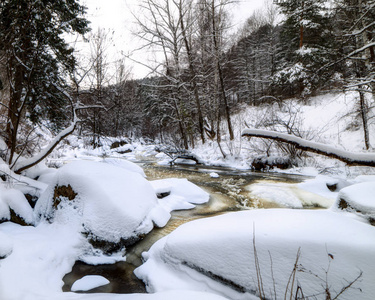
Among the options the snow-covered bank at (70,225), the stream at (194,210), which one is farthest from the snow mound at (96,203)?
the stream at (194,210)

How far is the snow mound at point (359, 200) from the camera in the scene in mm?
3068

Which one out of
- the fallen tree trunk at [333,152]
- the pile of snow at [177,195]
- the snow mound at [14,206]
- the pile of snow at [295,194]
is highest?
the fallen tree trunk at [333,152]

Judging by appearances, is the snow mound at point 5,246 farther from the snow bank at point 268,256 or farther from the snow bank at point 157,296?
the snow bank at point 268,256

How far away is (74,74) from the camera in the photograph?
15.9 ft

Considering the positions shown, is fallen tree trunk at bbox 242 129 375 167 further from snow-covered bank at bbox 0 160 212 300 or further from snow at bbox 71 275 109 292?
snow at bbox 71 275 109 292

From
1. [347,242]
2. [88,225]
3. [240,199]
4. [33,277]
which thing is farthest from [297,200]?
[33,277]

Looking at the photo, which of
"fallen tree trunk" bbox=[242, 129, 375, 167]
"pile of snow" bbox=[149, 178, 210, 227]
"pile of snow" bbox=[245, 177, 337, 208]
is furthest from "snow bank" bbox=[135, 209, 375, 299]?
"pile of snow" bbox=[245, 177, 337, 208]

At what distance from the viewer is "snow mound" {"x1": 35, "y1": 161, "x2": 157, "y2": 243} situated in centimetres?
331

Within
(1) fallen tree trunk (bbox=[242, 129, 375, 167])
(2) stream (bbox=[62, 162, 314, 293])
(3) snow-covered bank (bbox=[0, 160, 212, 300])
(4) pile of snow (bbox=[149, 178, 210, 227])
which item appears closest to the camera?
(1) fallen tree trunk (bbox=[242, 129, 375, 167])

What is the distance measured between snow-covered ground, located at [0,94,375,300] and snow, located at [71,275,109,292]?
2 centimetres

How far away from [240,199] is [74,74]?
563 cm

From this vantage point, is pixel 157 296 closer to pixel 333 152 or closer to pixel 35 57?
pixel 333 152

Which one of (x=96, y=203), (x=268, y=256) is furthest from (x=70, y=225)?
(x=268, y=256)

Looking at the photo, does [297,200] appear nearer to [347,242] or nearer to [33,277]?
[347,242]
